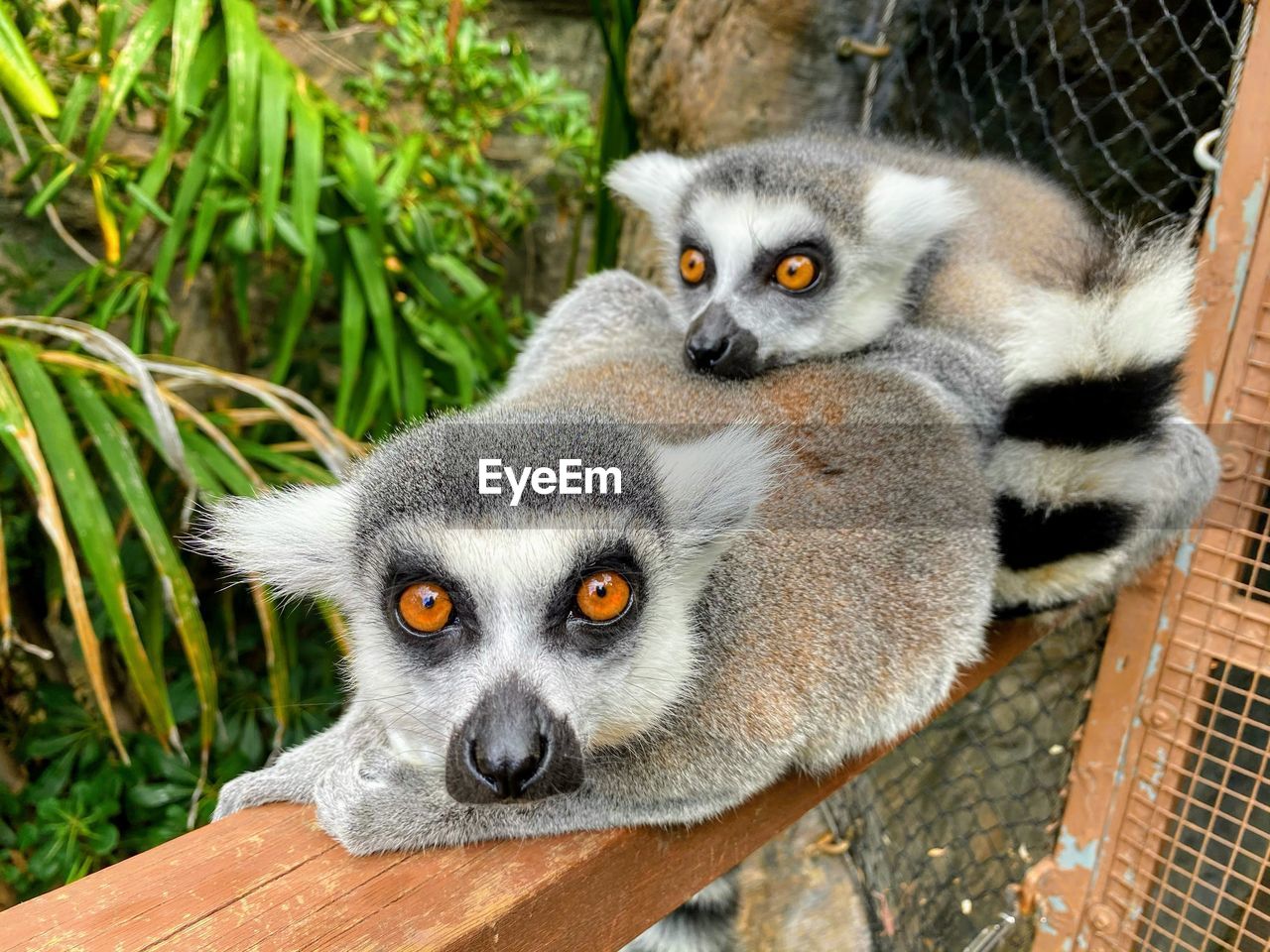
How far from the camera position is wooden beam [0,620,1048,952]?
908 millimetres

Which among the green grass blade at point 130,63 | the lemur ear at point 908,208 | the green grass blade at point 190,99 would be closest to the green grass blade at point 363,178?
the green grass blade at point 190,99

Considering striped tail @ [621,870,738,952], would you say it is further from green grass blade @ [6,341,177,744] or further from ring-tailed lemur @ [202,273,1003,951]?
green grass blade @ [6,341,177,744]

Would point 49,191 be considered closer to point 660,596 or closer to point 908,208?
point 660,596

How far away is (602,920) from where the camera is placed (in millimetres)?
1172

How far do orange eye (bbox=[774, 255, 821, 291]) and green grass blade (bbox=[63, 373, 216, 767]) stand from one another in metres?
1.60

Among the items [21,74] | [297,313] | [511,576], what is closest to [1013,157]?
[297,313]

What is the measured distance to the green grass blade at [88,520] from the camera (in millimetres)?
1940

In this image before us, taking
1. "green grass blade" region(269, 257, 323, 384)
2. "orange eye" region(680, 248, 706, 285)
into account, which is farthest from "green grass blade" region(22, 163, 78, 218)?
"orange eye" region(680, 248, 706, 285)

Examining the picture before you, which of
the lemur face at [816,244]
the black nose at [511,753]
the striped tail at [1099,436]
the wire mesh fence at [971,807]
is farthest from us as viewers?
the wire mesh fence at [971,807]

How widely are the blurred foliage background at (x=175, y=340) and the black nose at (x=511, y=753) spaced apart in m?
0.97

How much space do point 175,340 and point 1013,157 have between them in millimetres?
2922

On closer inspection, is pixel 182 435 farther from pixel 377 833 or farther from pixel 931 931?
pixel 931 931

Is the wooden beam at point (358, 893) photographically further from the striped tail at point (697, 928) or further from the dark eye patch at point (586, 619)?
the striped tail at point (697, 928)

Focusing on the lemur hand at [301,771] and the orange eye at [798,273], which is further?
the orange eye at [798,273]
